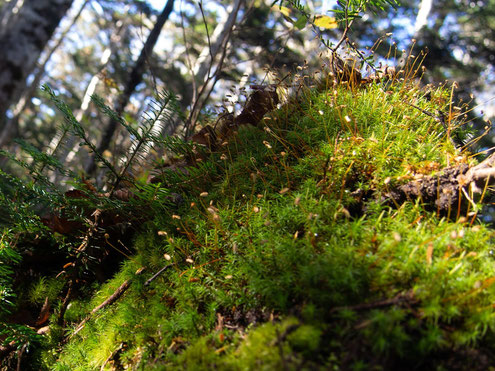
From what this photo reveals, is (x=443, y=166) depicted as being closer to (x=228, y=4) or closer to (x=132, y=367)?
(x=132, y=367)

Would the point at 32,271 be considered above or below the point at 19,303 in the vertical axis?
above

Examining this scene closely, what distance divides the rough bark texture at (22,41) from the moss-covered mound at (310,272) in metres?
2.98

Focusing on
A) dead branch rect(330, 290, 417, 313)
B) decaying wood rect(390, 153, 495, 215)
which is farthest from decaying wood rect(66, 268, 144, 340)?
decaying wood rect(390, 153, 495, 215)

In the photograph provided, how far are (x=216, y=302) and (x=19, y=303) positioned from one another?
1.48 metres

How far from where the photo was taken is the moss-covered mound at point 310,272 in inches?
45.0

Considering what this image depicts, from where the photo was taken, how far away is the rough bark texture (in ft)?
→ 12.7

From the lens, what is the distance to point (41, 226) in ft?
6.68

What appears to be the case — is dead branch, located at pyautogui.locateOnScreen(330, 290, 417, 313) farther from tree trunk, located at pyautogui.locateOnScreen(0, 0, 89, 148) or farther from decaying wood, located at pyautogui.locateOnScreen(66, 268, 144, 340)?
tree trunk, located at pyautogui.locateOnScreen(0, 0, 89, 148)

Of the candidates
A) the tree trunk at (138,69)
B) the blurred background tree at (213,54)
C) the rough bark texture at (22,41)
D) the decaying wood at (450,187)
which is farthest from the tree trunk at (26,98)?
the decaying wood at (450,187)

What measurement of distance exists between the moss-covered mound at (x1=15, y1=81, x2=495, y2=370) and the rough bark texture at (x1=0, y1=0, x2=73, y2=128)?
117 inches

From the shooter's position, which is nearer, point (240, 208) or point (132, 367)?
point (132, 367)

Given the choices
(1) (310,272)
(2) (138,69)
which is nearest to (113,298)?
(1) (310,272)

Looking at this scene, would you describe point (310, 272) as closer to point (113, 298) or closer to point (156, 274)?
point (156, 274)

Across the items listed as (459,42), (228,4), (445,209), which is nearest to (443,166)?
(445,209)
